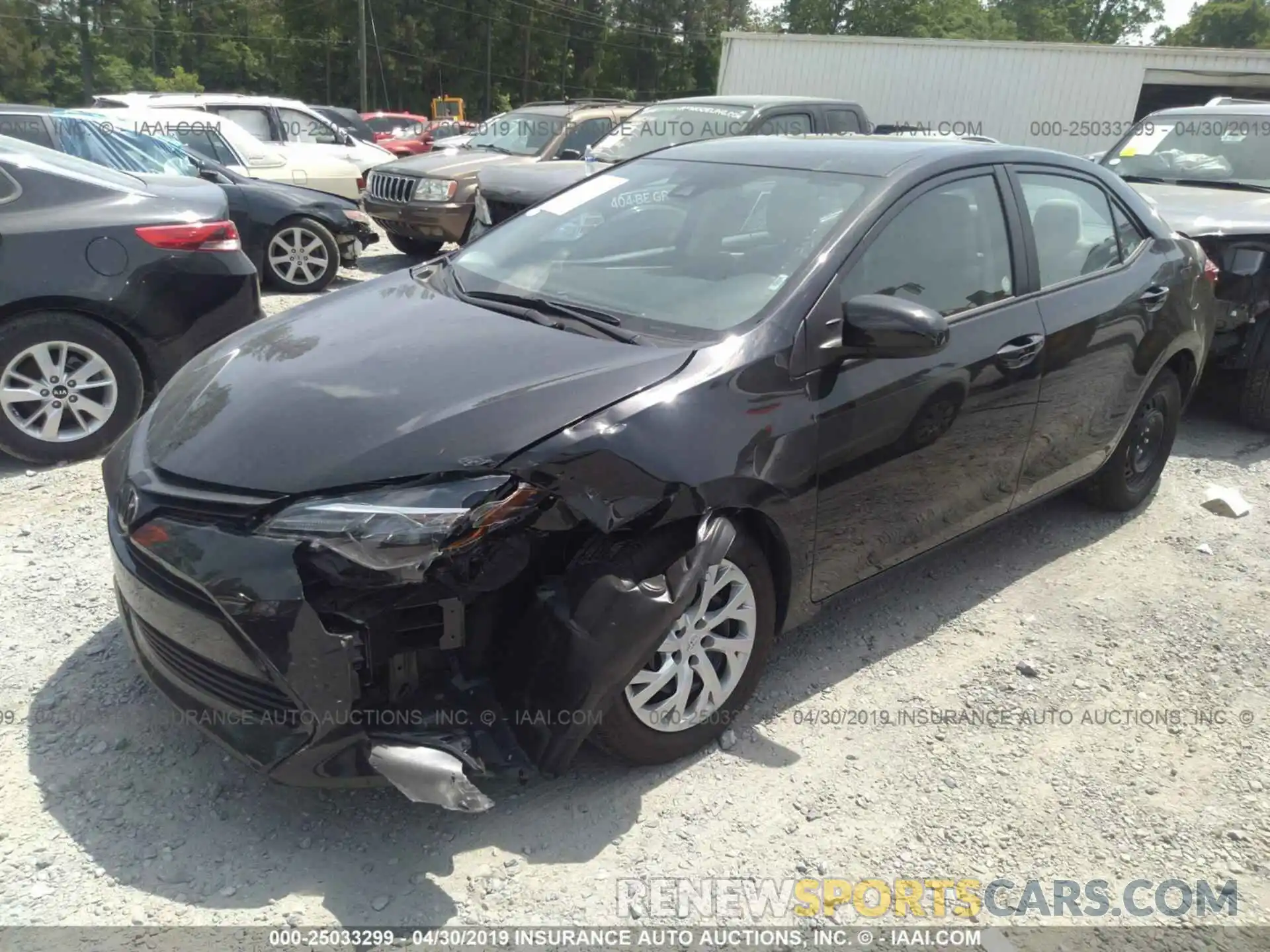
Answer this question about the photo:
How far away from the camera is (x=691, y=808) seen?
280 cm

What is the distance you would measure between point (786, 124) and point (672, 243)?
603 centimetres

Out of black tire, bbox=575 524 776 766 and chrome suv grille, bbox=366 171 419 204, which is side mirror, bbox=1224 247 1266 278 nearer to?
black tire, bbox=575 524 776 766

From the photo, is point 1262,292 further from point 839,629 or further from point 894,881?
point 894,881

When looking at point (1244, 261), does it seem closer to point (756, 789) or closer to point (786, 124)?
point (786, 124)

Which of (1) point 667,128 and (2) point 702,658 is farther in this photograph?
(1) point 667,128

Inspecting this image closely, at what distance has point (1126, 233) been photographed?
4.43 m

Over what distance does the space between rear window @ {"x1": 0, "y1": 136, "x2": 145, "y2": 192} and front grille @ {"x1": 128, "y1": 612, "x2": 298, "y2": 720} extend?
3.24 metres

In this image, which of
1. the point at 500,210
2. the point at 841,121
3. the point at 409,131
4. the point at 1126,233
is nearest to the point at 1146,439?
the point at 1126,233

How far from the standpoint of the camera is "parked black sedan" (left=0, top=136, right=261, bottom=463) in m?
4.62

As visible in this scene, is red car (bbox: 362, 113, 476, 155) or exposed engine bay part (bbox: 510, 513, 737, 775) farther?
red car (bbox: 362, 113, 476, 155)

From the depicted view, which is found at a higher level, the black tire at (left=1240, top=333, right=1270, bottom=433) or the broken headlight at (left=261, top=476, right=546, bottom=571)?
the broken headlight at (left=261, top=476, right=546, bottom=571)

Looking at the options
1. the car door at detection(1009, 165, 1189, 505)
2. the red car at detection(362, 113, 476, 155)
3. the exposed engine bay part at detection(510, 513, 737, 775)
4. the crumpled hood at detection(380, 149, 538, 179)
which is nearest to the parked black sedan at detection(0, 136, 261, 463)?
the exposed engine bay part at detection(510, 513, 737, 775)

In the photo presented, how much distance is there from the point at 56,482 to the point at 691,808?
3462 millimetres

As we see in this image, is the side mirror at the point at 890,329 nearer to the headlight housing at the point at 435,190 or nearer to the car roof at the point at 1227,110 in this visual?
the car roof at the point at 1227,110
